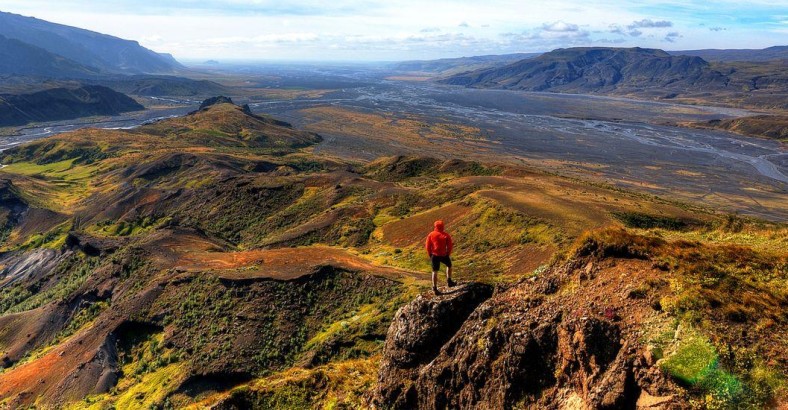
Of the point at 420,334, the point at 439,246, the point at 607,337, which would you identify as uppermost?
the point at 439,246

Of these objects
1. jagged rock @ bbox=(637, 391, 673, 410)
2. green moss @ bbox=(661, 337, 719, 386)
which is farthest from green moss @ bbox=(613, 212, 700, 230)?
jagged rock @ bbox=(637, 391, 673, 410)

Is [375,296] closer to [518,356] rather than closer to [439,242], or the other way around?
[439,242]

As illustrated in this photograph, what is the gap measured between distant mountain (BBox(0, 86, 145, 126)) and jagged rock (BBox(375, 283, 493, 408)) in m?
202

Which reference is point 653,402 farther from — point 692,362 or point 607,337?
point 607,337

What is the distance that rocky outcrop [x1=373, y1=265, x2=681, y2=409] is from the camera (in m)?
8.97

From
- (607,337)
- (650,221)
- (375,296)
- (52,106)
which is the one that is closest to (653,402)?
(607,337)

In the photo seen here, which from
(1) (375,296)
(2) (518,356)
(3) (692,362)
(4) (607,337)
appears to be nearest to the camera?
(3) (692,362)

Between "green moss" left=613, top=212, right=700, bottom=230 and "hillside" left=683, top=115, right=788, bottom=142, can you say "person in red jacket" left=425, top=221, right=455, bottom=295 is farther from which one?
"hillside" left=683, top=115, right=788, bottom=142

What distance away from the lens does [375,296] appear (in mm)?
28844

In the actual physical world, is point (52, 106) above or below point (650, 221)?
above

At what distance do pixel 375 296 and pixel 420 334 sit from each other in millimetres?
15517

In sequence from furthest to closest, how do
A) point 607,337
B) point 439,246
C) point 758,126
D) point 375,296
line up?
1. point 758,126
2. point 375,296
3. point 439,246
4. point 607,337

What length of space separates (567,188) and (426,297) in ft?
144

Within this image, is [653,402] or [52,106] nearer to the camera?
[653,402]
